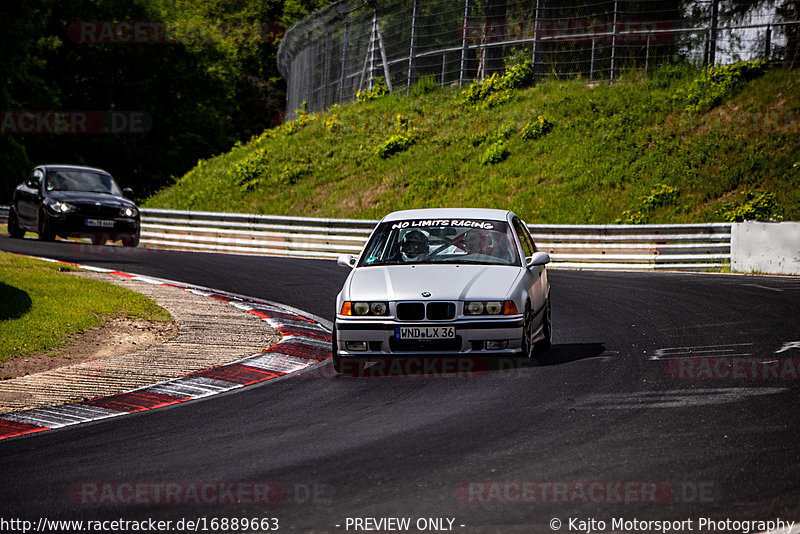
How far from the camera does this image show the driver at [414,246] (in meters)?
A: 10.5


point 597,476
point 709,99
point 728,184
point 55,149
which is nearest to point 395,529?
point 597,476

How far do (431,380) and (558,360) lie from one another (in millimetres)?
1505

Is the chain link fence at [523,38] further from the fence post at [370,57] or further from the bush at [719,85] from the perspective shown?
the bush at [719,85]

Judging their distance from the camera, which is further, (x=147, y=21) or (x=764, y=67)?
(x=147, y=21)

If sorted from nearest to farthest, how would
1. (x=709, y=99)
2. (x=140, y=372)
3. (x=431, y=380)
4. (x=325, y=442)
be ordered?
(x=325, y=442)
(x=431, y=380)
(x=140, y=372)
(x=709, y=99)

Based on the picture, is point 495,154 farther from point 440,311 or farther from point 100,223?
point 440,311

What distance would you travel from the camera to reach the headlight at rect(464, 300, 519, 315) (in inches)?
367

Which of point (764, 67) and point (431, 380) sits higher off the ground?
point (764, 67)

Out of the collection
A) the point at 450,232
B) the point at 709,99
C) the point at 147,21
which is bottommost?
the point at 450,232

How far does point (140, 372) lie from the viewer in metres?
9.94

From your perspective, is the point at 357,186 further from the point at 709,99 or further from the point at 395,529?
the point at 395,529

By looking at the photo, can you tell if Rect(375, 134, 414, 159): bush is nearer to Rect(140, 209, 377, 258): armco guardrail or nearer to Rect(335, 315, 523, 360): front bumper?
Rect(140, 209, 377, 258): armco guardrail

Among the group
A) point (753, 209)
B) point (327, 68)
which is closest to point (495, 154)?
point (753, 209)

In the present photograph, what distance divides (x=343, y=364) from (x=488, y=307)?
156cm
